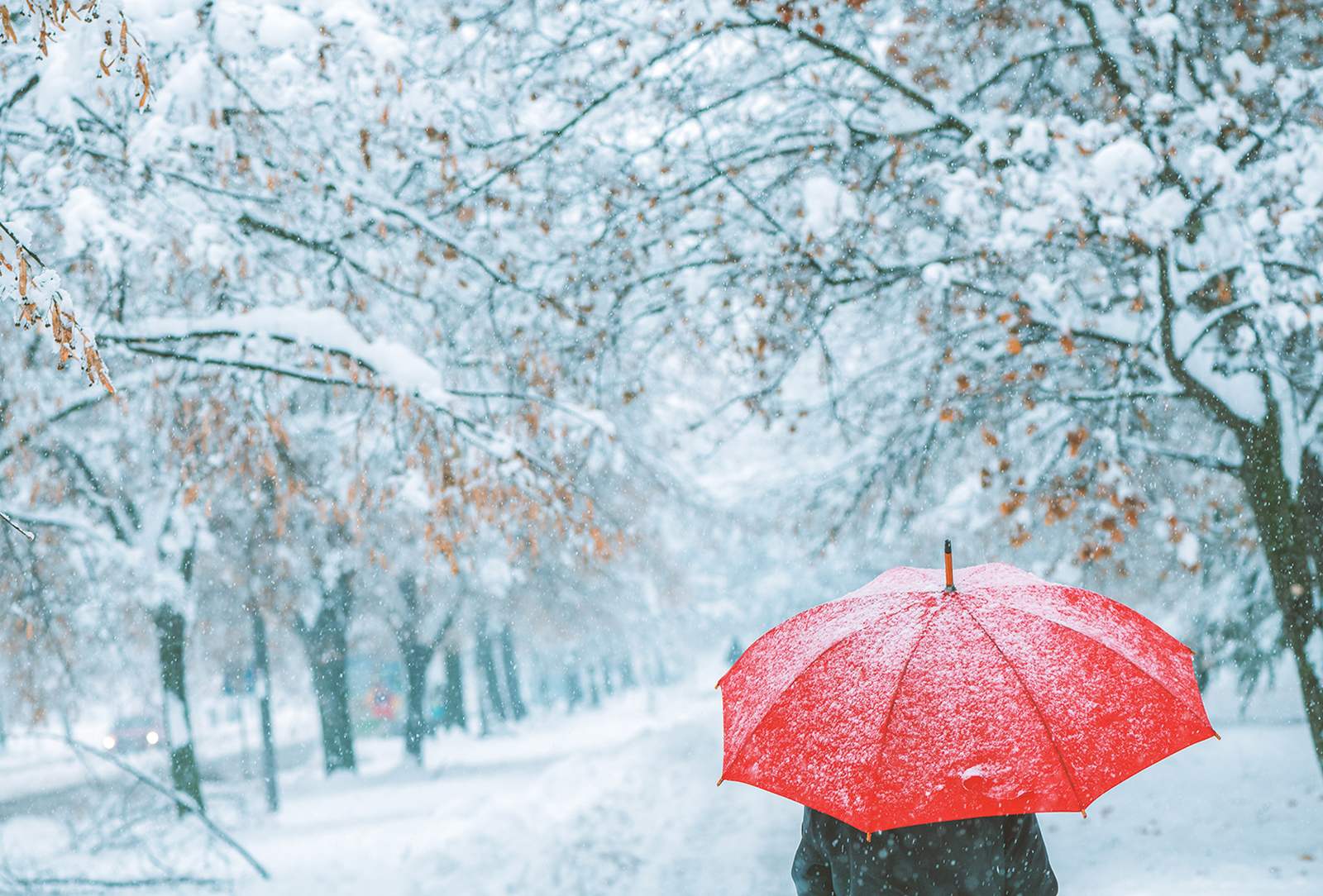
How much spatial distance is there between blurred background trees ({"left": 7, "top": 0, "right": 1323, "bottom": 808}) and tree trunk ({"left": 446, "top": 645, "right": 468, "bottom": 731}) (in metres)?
14.4

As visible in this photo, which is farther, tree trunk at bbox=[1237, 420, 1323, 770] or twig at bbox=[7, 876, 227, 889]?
twig at bbox=[7, 876, 227, 889]

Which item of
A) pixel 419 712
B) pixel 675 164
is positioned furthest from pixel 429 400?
pixel 419 712

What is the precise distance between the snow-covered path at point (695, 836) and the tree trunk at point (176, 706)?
107 centimetres

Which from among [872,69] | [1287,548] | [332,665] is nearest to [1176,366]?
[1287,548]

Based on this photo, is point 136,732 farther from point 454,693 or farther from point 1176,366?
point 1176,366

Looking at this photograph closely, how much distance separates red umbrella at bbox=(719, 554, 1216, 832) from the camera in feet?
6.75

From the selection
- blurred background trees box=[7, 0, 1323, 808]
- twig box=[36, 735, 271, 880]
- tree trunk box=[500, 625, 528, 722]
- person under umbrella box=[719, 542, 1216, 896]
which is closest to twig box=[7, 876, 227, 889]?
twig box=[36, 735, 271, 880]

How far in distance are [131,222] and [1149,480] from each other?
7781 millimetres

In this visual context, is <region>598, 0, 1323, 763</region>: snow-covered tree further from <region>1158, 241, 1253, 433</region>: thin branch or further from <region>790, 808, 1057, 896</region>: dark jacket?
<region>790, 808, 1057, 896</region>: dark jacket

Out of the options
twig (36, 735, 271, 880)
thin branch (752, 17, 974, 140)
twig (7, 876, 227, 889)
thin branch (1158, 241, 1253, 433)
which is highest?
thin branch (752, 17, 974, 140)

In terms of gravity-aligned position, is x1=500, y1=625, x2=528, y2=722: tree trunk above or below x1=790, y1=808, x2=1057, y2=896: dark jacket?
below

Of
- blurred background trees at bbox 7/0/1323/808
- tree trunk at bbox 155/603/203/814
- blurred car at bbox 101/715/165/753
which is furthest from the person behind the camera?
blurred car at bbox 101/715/165/753

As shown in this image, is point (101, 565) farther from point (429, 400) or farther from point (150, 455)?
point (429, 400)

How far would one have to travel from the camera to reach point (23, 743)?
38469 millimetres
